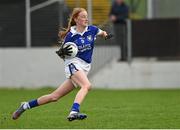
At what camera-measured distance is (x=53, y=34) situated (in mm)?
27688

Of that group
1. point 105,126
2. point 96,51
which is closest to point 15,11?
point 96,51

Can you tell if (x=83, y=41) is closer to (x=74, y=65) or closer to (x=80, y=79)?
(x=74, y=65)

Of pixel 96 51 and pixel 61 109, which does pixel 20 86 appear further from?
pixel 61 109

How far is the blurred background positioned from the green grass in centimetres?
372

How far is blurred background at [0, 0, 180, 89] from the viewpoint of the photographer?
26781 millimetres

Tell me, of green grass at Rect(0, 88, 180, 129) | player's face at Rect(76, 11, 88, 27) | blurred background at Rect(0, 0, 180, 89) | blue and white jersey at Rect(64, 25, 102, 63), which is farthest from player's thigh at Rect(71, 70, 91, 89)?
blurred background at Rect(0, 0, 180, 89)

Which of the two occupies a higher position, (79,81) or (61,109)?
(79,81)

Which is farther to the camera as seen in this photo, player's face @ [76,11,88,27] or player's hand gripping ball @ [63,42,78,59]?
player's face @ [76,11,88,27]

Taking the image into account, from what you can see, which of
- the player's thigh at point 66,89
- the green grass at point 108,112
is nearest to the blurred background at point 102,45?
the green grass at point 108,112

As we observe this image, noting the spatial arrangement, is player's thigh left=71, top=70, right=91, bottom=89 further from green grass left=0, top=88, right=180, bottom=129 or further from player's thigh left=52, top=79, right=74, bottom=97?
green grass left=0, top=88, right=180, bottom=129

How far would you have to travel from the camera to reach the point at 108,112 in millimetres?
15844

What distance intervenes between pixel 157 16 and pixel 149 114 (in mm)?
12820

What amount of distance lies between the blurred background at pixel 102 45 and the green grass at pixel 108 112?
3721 millimetres

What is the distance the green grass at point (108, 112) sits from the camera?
13.2 metres
